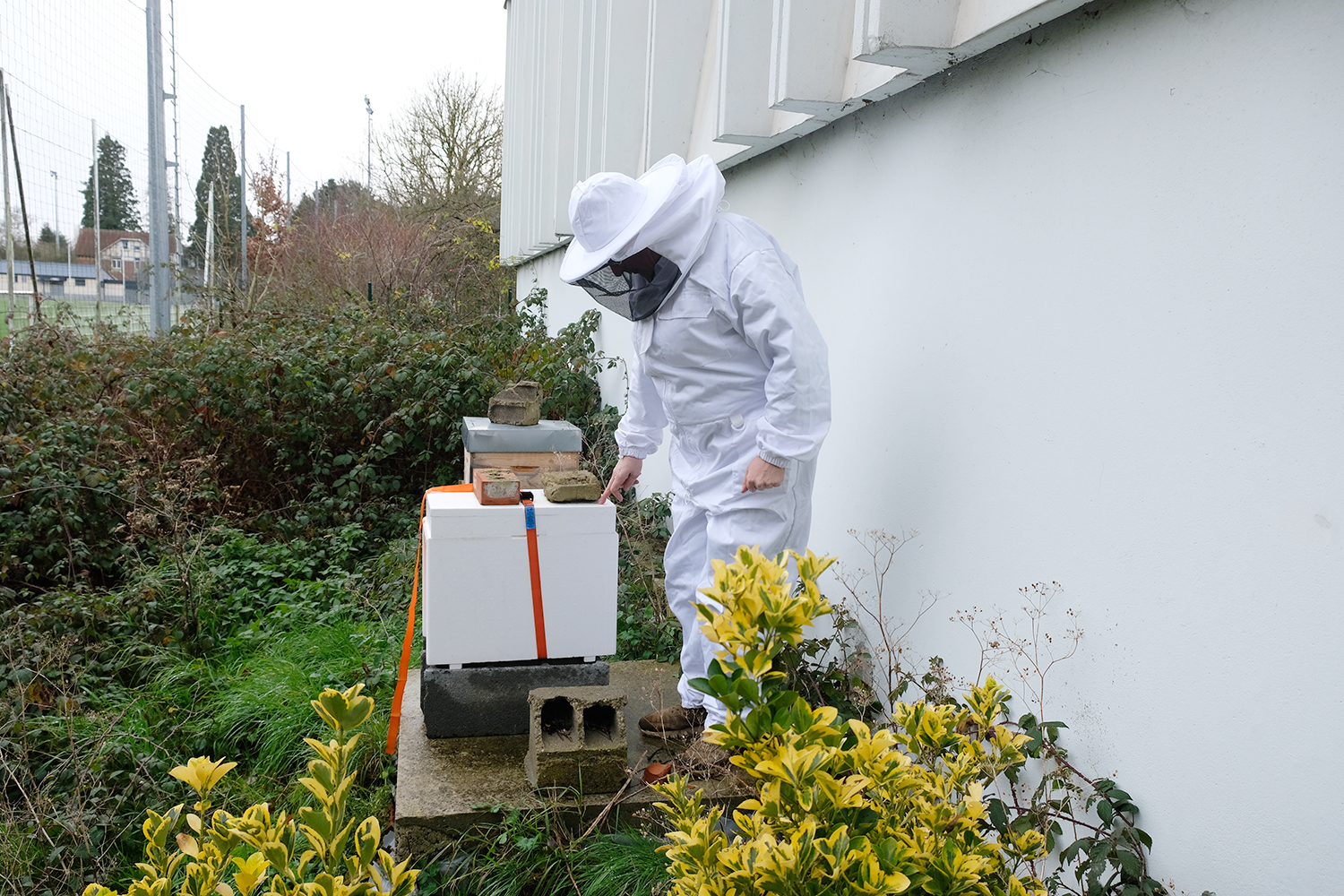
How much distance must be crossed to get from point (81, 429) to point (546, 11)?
21.1 ft

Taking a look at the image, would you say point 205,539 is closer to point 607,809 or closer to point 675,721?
point 675,721

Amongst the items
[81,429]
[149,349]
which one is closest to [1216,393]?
[81,429]

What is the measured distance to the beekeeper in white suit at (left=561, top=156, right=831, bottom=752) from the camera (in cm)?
252

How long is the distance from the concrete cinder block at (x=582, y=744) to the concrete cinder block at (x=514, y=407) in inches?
46.4

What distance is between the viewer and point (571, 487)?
2.93 metres

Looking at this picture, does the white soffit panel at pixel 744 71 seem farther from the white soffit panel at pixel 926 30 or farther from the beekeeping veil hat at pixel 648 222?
the white soffit panel at pixel 926 30

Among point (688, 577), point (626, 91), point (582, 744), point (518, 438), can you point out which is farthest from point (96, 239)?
point (582, 744)

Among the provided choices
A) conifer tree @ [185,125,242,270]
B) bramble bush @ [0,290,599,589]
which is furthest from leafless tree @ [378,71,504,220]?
bramble bush @ [0,290,599,589]

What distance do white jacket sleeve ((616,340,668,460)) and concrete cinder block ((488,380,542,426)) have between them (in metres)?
0.39

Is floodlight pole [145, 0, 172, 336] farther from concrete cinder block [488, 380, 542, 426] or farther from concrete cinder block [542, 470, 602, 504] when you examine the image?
concrete cinder block [542, 470, 602, 504]

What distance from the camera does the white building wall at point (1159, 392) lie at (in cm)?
147

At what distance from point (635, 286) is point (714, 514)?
74 cm

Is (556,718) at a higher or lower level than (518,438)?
lower

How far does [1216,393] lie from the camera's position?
1.64 metres
